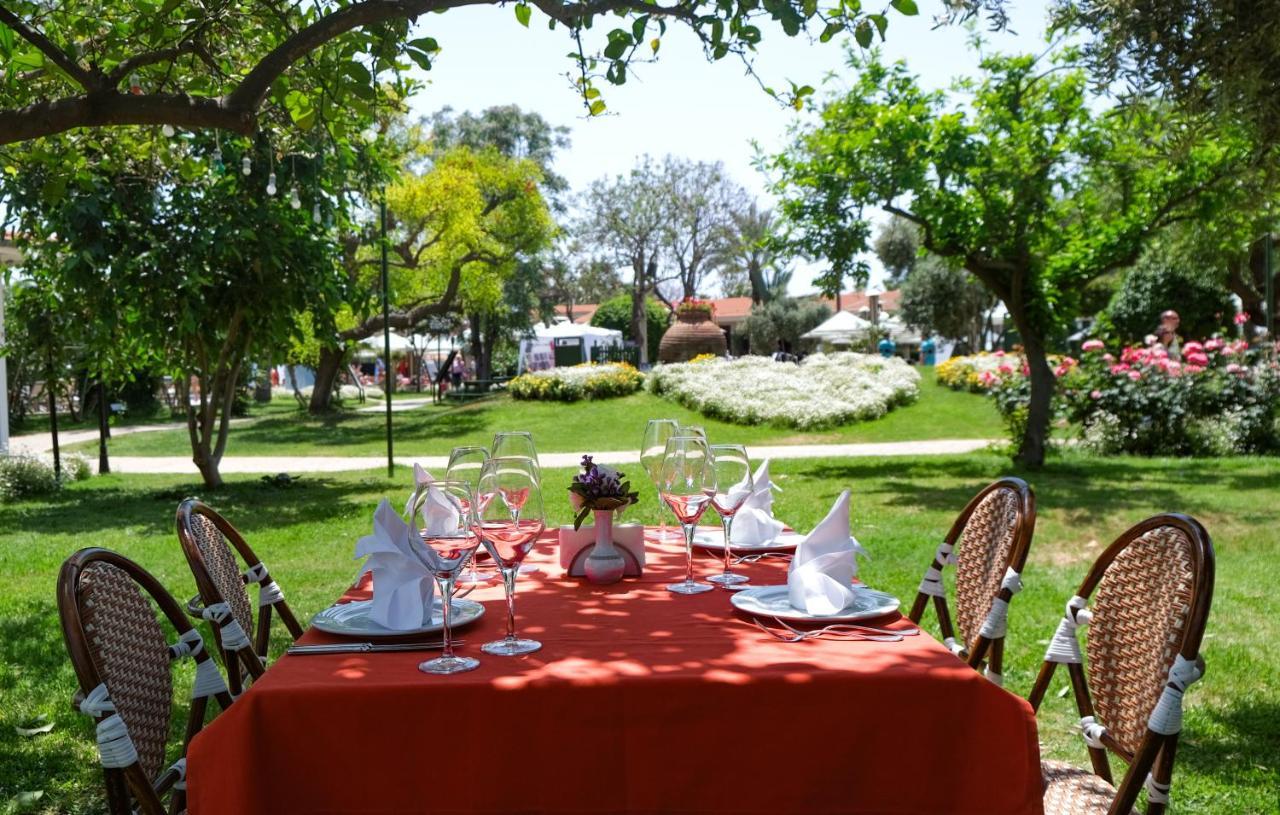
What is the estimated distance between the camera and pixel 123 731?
1833 mm

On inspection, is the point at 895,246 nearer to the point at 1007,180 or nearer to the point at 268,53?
the point at 1007,180

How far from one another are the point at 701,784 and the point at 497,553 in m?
0.56

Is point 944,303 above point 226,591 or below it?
above

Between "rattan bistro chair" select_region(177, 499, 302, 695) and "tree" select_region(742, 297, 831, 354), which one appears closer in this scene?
"rattan bistro chair" select_region(177, 499, 302, 695)

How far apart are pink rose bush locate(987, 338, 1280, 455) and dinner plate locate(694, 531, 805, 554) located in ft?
34.2

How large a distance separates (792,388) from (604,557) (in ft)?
56.1

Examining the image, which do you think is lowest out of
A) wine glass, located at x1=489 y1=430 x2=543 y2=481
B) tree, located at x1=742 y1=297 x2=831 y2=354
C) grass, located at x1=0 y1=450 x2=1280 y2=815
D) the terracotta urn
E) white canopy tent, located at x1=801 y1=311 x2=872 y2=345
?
grass, located at x1=0 y1=450 x2=1280 y2=815

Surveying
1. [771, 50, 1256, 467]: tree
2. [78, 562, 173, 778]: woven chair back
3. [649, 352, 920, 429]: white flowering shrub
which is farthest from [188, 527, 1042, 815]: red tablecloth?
[649, 352, 920, 429]: white flowering shrub

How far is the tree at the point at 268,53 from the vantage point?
339cm

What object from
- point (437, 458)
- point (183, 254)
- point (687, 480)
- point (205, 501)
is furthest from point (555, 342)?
point (687, 480)

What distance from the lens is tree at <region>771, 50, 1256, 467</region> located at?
10180 millimetres

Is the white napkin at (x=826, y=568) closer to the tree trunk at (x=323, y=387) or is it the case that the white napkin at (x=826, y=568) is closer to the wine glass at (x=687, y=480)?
the wine glass at (x=687, y=480)

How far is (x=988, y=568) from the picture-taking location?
9.27ft

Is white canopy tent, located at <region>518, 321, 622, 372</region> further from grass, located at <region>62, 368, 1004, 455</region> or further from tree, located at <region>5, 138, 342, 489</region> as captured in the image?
tree, located at <region>5, 138, 342, 489</region>
